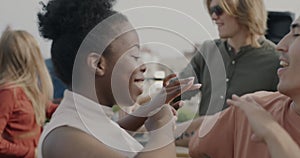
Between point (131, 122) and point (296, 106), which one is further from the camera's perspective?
point (131, 122)

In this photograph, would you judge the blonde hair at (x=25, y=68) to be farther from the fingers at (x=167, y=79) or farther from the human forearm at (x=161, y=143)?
the human forearm at (x=161, y=143)

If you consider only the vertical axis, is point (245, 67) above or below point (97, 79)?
below

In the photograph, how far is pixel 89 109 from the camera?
51.1 inches

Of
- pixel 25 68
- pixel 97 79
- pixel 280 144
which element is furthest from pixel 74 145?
pixel 25 68

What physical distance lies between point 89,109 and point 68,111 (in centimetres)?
5

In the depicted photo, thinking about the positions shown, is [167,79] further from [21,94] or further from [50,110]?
[50,110]

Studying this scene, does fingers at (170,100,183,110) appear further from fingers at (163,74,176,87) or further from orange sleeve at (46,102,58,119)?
orange sleeve at (46,102,58,119)

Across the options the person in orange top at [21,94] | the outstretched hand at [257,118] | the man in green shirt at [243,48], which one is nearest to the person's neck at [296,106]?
the outstretched hand at [257,118]

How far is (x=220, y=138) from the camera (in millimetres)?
1406

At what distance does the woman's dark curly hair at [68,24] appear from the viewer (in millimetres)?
1311

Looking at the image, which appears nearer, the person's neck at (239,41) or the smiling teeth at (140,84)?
the smiling teeth at (140,84)

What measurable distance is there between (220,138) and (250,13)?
1279mm

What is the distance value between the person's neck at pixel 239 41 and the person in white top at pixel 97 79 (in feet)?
4.27

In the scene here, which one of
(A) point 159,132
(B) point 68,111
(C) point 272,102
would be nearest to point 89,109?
(B) point 68,111
